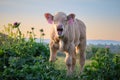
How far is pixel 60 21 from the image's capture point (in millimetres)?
10203

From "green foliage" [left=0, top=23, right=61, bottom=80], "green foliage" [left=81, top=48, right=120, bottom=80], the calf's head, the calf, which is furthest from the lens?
the calf

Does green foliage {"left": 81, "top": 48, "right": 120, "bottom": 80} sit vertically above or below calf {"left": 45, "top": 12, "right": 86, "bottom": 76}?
below

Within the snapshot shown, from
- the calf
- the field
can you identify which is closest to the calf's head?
the calf

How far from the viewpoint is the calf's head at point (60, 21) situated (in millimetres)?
9969

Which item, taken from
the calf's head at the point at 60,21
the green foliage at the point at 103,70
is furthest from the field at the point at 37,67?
the calf's head at the point at 60,21

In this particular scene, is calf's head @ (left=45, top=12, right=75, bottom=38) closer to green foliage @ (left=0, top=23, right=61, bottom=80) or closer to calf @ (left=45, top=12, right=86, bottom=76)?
calf @ (left=45, top=12, right=86, bottom=76)

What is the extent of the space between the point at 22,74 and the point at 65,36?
274 centimetres

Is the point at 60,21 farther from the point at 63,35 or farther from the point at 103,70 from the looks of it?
the point at 103,70

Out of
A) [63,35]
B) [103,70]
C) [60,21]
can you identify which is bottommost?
[103,70]

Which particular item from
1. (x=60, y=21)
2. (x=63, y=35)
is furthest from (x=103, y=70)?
(x=60, y=21)

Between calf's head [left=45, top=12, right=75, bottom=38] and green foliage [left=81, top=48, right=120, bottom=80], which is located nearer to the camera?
green foliage [left=81, top=48, right=120, bottom=80]

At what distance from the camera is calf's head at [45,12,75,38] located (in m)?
9.97

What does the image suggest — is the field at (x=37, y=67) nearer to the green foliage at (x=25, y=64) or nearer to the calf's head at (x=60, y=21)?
the green foliage at (x=25, y=64)

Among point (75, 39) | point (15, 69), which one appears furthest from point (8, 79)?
point (75, 39)
